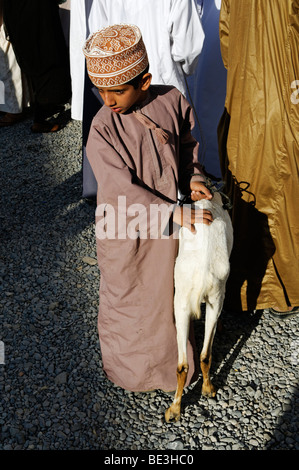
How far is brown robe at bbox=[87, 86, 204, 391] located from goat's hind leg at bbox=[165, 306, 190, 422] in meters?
0.10

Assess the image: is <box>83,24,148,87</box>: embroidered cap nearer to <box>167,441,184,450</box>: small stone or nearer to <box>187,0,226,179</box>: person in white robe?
<box>167,441,184,450</box>: small stone

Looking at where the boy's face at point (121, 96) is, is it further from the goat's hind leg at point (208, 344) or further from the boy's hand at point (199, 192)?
the goat's hind leg at point (208, 344)

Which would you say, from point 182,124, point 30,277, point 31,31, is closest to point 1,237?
point 30,277

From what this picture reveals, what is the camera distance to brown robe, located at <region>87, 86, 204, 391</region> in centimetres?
217

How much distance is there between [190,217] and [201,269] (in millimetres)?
253

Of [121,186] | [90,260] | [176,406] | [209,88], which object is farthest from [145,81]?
[209,88]

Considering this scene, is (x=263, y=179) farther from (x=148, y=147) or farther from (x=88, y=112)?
(x=88, y=112)

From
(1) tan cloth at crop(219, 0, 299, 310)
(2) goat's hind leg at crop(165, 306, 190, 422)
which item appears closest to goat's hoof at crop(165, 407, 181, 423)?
(2) goat's hind leg at crop(165, 306, 190, 422)

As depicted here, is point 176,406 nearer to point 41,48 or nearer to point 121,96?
point 121,96

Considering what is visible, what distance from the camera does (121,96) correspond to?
7.16 ft

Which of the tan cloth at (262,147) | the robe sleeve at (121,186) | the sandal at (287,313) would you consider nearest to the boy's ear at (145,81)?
the robe sleeve at (121,186)

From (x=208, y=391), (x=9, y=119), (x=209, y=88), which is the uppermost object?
(x=209, y=88)

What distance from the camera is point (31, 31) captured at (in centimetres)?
561

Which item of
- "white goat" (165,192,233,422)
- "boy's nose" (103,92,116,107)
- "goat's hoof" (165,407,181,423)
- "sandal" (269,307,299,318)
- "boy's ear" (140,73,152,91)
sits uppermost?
"boy's ear" (140,73,152,91)
